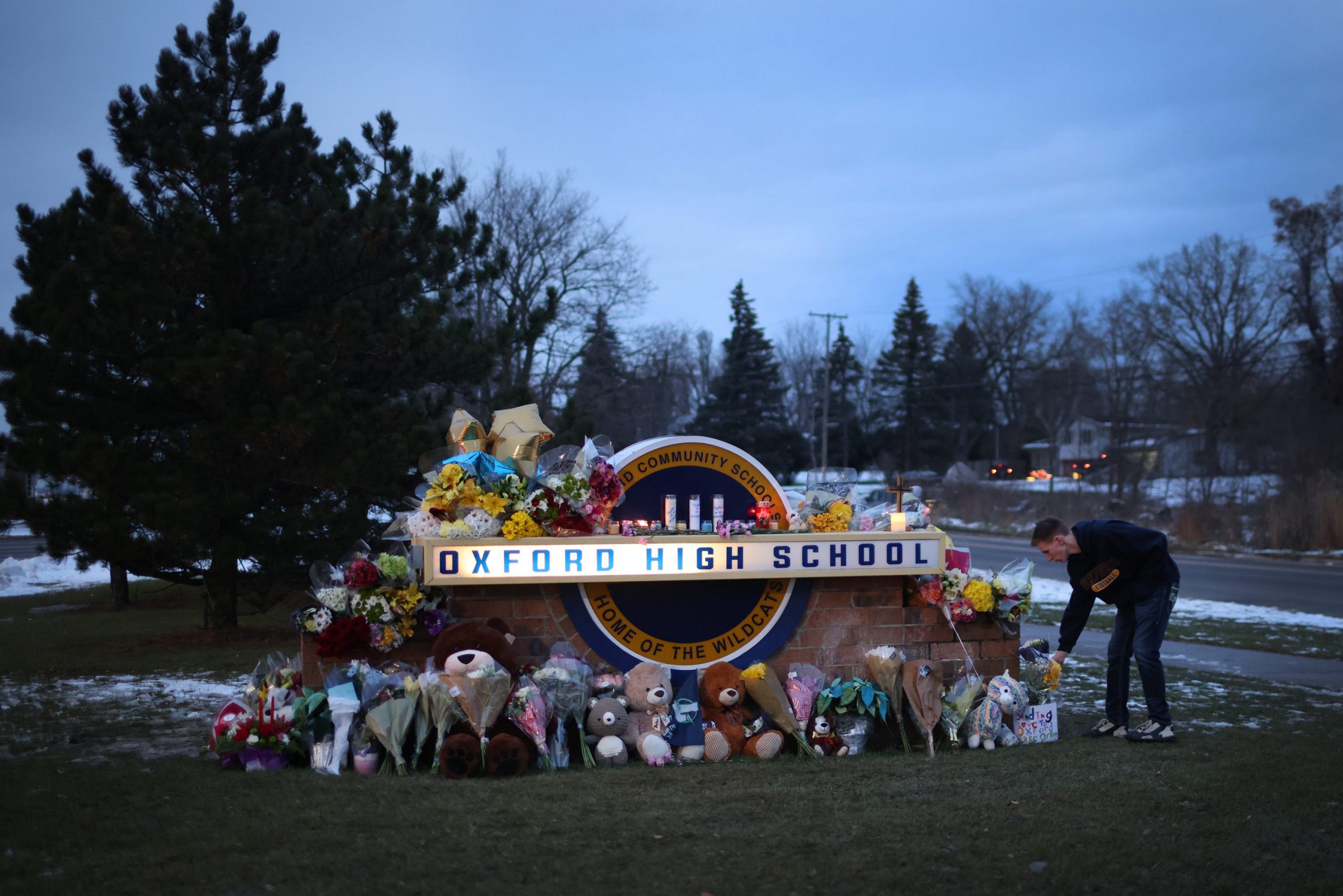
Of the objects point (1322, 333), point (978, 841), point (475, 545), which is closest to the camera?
point (978, 841)

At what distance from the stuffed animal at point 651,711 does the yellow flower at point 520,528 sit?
106cm

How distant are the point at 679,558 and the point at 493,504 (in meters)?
1.24

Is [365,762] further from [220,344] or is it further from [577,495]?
[220,344]

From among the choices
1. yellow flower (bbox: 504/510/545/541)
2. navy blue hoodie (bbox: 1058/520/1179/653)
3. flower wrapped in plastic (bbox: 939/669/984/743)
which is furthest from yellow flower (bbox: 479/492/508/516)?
navy blue hoodie (bbox: 1058/520/1179/653)

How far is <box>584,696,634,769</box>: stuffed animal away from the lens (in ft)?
21.1

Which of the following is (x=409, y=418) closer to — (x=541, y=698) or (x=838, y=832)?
(x=541, y=698)

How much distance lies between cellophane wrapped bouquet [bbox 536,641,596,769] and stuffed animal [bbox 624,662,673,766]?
1.00ft

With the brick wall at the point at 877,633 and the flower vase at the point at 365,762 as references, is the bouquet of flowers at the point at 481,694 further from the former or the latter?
the brick wall at the point at 877,633

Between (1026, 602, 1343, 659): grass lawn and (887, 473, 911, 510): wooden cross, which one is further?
(1026, 602, 1343, 659): grass lawn

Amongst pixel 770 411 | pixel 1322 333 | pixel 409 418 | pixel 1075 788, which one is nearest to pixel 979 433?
pixel 770 411

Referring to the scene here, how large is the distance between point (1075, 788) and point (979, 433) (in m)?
72.0

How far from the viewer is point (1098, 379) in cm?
6081

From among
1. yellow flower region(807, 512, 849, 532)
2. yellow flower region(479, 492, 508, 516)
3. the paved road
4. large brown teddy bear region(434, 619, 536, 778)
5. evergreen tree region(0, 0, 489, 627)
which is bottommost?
large brown teddy bear region(434, 619, 536, 778)

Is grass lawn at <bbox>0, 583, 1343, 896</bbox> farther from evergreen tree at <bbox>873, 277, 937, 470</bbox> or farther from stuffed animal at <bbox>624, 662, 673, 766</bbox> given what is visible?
evergreen tree at <bbox>873, 277, 937, 470</bbox>
